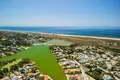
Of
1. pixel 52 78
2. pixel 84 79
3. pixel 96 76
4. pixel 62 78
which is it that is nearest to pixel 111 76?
pixel 96 76

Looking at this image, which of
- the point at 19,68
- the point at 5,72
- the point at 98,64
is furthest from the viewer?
the point at 98,64

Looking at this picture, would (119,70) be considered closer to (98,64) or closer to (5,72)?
(98,64)

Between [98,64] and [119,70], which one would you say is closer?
[119,70]

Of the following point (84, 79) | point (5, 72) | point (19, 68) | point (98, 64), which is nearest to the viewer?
point (84, 79)

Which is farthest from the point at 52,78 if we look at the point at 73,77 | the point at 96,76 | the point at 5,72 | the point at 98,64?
the point at 98,64

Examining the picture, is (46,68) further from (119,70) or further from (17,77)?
(119,70)

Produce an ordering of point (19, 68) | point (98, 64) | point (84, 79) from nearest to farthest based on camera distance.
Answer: point (84, 79) < point (19, 68) < point (98, 64)

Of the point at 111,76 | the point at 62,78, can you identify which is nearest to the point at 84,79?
the point at 62,78

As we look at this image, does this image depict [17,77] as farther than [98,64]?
No

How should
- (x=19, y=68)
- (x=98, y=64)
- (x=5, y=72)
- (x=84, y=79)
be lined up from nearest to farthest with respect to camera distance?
(x=84, y=79) < (x=5, y=72) < (x=19, y=68) < (x=98, y=64)
